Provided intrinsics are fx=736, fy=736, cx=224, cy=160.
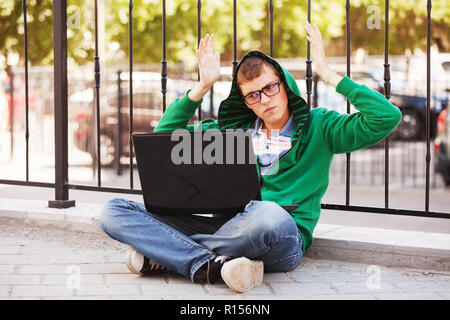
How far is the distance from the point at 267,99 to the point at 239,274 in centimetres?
92

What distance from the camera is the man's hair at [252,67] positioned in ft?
12.4

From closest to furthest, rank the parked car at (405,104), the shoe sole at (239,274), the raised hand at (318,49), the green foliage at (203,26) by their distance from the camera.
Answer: the shoe sole at (239,274)
the raised hand at (318,49)
the green foliage at (203,26)
the parked car at (405,104)

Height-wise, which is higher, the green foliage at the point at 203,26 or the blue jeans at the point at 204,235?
the green foliage at the point at 203,26

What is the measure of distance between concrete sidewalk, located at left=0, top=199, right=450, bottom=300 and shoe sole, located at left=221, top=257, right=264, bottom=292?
4 cm

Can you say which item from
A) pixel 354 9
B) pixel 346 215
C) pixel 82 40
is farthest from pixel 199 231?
pixel 354 9

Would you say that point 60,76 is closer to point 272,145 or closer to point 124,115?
point 272,145

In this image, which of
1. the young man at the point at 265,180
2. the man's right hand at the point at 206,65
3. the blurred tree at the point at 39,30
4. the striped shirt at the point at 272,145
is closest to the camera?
the young man at the point at 265,180

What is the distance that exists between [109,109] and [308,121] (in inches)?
294

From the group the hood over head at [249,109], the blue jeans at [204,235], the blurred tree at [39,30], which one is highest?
the blurred tree at [39,30]

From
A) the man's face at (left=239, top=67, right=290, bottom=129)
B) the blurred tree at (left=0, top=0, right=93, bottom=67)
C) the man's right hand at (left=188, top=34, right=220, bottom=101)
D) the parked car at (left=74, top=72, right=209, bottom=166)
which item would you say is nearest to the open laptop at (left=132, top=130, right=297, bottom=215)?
the man's face at (left=239, top=67, right=290, bottom=129)

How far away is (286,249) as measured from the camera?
12.1ft

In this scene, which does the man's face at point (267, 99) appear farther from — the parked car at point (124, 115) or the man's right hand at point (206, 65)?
the parked car at point (124, 115)

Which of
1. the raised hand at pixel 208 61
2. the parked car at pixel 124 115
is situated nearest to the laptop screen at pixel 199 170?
the raised hand at pixel 208 61

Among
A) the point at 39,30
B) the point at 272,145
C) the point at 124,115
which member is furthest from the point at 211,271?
the point at 39,30
